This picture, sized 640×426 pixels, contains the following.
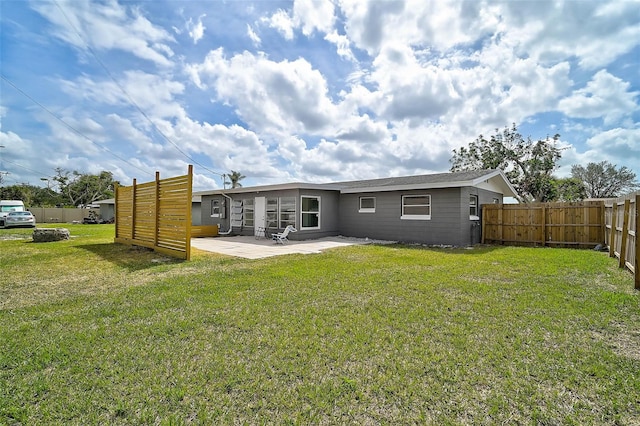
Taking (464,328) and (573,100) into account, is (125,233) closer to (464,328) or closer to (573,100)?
(464,328)

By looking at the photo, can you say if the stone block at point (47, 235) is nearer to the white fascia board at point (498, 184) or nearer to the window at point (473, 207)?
the window at point (473, 207)

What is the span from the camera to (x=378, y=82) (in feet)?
41.5

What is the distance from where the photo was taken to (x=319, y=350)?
9.11ft

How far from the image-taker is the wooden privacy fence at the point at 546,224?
10570mm

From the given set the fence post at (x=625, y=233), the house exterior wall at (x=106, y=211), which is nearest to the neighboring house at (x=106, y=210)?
the house exterior wall at (x=106, y=211)

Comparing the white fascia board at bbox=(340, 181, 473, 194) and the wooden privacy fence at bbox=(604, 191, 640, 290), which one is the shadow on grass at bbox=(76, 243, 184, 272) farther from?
the wooden privacy fence at bbox=(604, 191, 640, 290)

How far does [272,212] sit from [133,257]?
6.54 meters

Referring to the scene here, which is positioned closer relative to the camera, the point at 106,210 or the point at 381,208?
the point at 381,208

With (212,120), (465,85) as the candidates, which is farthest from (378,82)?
(212,120)

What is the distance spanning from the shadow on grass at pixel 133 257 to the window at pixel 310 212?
602 cm

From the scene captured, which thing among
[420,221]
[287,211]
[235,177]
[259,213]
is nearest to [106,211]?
[235,177]

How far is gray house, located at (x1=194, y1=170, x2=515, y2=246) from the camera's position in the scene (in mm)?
11453

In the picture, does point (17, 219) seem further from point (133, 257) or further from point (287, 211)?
point (287, 211)

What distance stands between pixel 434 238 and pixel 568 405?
399 inches
